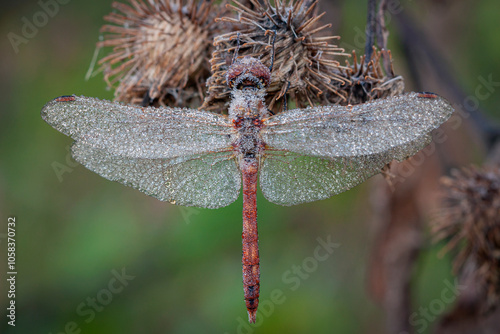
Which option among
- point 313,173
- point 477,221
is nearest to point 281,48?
point 313,173

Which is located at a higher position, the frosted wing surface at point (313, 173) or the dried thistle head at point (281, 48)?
the dried thistle head at point (281, 48)

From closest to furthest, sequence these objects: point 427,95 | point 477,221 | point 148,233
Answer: point 427,95, point 477,221, point 148,233

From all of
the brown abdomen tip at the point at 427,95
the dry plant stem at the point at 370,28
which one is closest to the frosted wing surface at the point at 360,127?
the brown abdomen tip at the point at 427,95

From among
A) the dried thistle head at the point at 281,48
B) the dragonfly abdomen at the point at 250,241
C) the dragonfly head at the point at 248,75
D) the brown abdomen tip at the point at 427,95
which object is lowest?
the dragonfly abdomen at the point at 250,241

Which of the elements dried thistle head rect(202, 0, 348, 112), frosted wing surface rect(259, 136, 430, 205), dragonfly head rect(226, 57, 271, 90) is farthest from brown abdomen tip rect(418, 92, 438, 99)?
dragonfly head rect(226, 57, 271, 90)

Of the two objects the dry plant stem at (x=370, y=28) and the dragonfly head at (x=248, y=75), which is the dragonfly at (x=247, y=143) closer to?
the dragonfly head at (x=248, y=75)

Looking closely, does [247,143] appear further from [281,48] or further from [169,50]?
[169,50]
